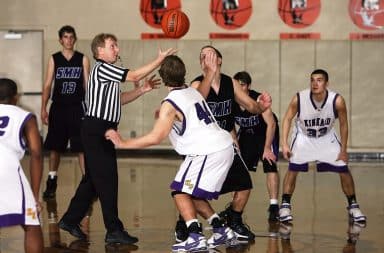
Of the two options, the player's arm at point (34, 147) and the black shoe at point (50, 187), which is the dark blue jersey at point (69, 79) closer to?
the black shoe at point (50, 187)

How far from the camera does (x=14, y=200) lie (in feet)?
17.4

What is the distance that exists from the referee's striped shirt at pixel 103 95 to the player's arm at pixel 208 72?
695 millimetres

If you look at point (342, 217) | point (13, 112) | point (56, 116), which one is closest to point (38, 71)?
point (56, 116)

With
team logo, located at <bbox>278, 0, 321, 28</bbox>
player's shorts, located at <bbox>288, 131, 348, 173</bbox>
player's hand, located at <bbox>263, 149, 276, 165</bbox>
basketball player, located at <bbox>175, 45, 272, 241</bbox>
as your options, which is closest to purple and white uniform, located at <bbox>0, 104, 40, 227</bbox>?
basketball player, located at <bbox>175, 45, 272, 241</bbox>

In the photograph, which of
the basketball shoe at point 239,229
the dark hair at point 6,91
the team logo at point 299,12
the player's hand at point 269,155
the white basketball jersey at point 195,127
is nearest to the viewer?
the dark hair at point 6,91

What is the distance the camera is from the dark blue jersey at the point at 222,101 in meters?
7.45

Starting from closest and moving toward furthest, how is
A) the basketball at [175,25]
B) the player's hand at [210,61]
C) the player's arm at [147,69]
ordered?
1. the player's arm at [147,69]
2. the player's hand at [210,61]
3. the basketball at [175,25]

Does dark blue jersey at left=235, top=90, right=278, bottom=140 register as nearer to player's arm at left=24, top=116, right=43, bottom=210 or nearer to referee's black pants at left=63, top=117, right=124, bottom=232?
referee's black pants at left=63, top=117, right=124, bottom=232

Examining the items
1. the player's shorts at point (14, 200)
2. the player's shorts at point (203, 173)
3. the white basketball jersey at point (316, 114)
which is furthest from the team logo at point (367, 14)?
the player's shorts at point (14, 200)

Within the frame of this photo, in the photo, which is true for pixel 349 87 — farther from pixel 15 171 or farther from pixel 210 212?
pixel 15 171

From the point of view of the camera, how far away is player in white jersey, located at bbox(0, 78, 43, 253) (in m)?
5.30

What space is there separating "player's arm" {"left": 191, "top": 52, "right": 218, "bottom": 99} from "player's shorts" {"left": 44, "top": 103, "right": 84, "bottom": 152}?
365cm

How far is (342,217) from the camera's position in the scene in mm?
9195

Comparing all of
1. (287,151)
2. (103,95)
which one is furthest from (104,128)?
(287,151)
